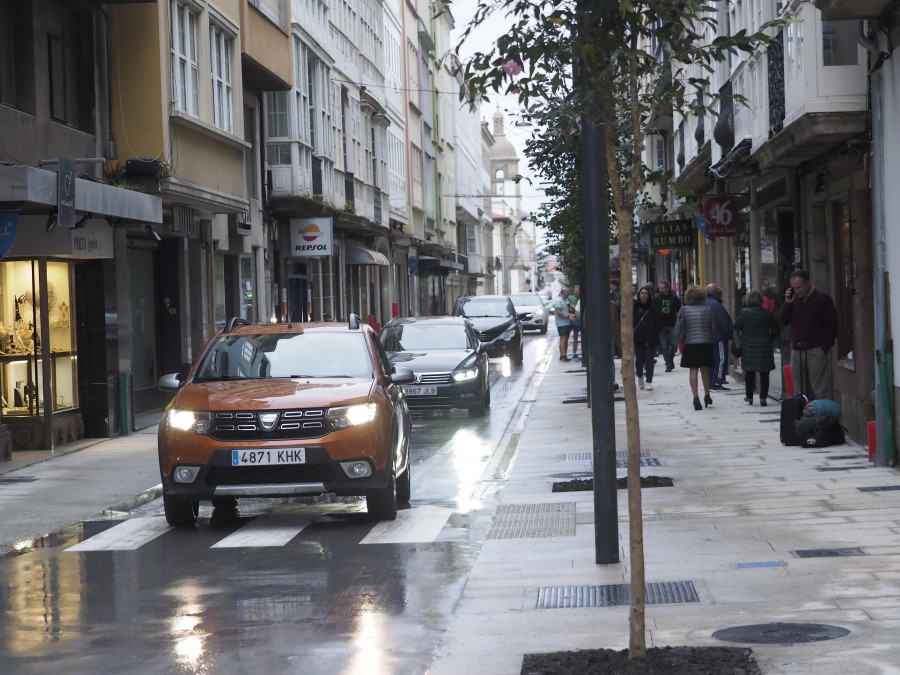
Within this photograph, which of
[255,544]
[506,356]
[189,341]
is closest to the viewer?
[255,544]

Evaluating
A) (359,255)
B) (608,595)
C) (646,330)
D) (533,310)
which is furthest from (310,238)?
(533,310)

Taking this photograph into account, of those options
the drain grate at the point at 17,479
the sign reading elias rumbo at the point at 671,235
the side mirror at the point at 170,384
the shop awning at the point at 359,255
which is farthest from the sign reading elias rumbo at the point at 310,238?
the side mirror at the point at 170,384

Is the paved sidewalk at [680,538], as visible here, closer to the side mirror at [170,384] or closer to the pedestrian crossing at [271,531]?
the pedestrian crossing at [271,531]

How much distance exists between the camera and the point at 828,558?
27.8 feet

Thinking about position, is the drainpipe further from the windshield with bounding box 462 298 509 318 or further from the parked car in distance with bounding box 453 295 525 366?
the windshield with bounding box 462 298 509 318

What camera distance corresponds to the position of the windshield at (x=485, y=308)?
40281 mm

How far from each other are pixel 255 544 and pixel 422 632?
11.6 feet

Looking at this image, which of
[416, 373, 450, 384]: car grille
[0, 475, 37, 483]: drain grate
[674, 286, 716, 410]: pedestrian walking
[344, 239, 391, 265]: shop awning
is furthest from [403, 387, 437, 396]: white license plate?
[344, 239, 391, 265]: shop awning

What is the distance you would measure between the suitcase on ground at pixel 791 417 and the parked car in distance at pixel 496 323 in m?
20.6

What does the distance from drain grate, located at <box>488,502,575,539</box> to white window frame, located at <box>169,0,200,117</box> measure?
11.6 m

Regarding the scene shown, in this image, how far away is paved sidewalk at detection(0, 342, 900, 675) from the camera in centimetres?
666

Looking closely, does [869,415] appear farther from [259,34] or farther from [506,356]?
[506,356]

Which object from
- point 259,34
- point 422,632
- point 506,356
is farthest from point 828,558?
point 506,356

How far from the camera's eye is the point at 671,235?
30.0 metres
